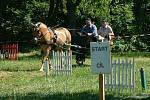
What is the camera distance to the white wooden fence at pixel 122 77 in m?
15.3

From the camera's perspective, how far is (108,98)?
44.9 feet

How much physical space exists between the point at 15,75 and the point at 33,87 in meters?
3.83

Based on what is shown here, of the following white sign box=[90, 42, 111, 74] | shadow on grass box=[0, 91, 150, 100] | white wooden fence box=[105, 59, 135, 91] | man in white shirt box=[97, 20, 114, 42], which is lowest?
shadow on grass box=[0, 91, 150, 100]

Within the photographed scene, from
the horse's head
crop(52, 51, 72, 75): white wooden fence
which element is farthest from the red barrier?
crop(52, 51, 72, 75): white wooden fence

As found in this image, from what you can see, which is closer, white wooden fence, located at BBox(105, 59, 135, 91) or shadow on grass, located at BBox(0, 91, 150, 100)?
shadow on grass, located at BBox(0, 91, 150, 100)

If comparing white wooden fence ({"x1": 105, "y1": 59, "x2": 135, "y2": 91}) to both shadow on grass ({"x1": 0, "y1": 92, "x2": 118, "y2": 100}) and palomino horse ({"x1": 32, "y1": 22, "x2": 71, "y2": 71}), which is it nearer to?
shadow on grass ({"x1": 0, "y1": 92, "x2": 118, "y2": 100})

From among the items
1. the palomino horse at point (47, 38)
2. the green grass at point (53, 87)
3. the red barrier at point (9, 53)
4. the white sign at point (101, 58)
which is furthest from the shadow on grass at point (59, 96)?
the red barrier at point (9, 53)

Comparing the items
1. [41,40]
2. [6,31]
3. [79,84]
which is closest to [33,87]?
[79,84]

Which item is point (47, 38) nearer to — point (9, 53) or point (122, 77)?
point (122, 77)

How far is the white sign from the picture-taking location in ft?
32.3

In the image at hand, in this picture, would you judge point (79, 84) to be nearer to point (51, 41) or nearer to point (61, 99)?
point (61, 99)

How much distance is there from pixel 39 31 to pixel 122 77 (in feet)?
28.4

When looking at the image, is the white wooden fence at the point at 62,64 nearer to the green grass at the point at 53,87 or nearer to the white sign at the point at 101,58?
the green grass at the point at 53,87

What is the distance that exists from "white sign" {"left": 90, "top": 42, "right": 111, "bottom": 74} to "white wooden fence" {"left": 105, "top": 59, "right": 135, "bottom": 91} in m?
5.29
